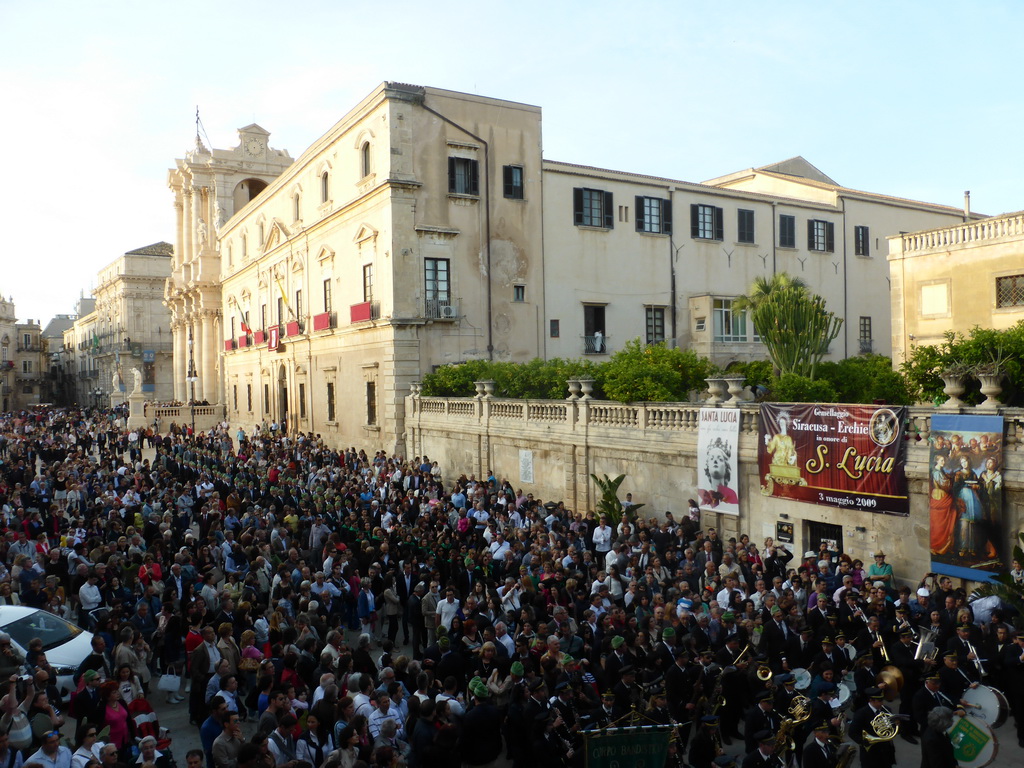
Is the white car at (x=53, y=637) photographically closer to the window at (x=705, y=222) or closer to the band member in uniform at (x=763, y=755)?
the band member in uniform at (x=763, y=755)

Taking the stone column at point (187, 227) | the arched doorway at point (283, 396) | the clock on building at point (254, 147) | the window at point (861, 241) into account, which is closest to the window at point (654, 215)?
the window at point (861, 241)

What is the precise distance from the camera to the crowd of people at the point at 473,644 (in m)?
7.80

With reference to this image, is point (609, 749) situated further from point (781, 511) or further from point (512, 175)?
point (512, 175)

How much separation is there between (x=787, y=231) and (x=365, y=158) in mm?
20488

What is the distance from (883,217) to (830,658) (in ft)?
125

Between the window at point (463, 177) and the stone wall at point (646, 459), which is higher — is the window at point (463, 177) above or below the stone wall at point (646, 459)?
above

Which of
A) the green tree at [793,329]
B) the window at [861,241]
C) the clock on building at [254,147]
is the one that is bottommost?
the green tree at [793,329]

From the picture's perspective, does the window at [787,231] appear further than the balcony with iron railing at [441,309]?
Yes

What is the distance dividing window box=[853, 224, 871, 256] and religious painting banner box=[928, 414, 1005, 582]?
31.1m

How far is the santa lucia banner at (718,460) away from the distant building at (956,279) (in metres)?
13.8

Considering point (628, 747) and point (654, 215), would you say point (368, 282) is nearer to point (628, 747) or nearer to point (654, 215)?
point (654, 215)

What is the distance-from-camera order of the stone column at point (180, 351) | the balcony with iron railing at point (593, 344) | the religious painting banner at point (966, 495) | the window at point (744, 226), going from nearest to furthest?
the religious painting banner at point (966, 495) → the balcony with iron railing at point (593, 344) → the window at point (744, 226) → the stone column at point (180, 351)

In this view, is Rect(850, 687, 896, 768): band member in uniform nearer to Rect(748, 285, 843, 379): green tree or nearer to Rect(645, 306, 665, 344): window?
Rect(748, 285, 843, 379): green tree

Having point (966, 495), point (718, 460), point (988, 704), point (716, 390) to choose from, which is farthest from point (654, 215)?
point (988, 704)
